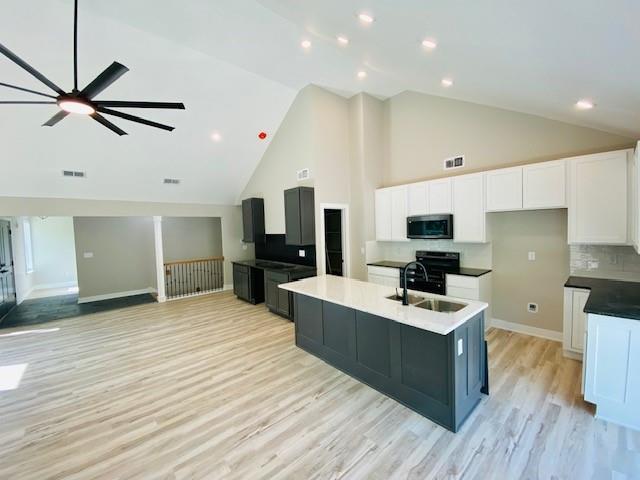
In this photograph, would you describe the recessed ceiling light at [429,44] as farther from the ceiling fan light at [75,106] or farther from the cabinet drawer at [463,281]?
the cabinet drawer at [463,281]

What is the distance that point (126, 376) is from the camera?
132 inches

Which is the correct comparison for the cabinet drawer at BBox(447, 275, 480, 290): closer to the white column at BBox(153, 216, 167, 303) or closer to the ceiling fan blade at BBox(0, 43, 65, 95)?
the ceiling fan blade at BBox(0, 43, 65, 95)

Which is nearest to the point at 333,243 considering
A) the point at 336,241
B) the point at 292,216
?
the point at 336,241

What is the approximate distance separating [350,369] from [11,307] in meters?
8.28

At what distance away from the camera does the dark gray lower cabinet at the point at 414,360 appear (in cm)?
229

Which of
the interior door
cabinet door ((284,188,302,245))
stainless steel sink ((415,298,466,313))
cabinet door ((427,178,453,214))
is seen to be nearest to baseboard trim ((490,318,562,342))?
cabinet door ((427,178,453,214))

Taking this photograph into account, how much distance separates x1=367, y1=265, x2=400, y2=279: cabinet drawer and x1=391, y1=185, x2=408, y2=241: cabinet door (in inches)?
24.4

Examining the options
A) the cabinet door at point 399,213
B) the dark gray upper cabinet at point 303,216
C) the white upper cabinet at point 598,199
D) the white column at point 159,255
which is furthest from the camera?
the white column at point 159,255

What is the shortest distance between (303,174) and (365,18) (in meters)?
3.53

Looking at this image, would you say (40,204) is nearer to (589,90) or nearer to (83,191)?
(83,191)

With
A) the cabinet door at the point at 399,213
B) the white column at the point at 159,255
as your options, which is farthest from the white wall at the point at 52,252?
the cabinet door at the point at 399,213

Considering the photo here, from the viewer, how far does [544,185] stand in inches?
139

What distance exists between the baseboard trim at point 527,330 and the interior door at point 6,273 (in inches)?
376

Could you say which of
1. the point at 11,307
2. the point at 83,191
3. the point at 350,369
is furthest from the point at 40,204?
the point at 350,369
